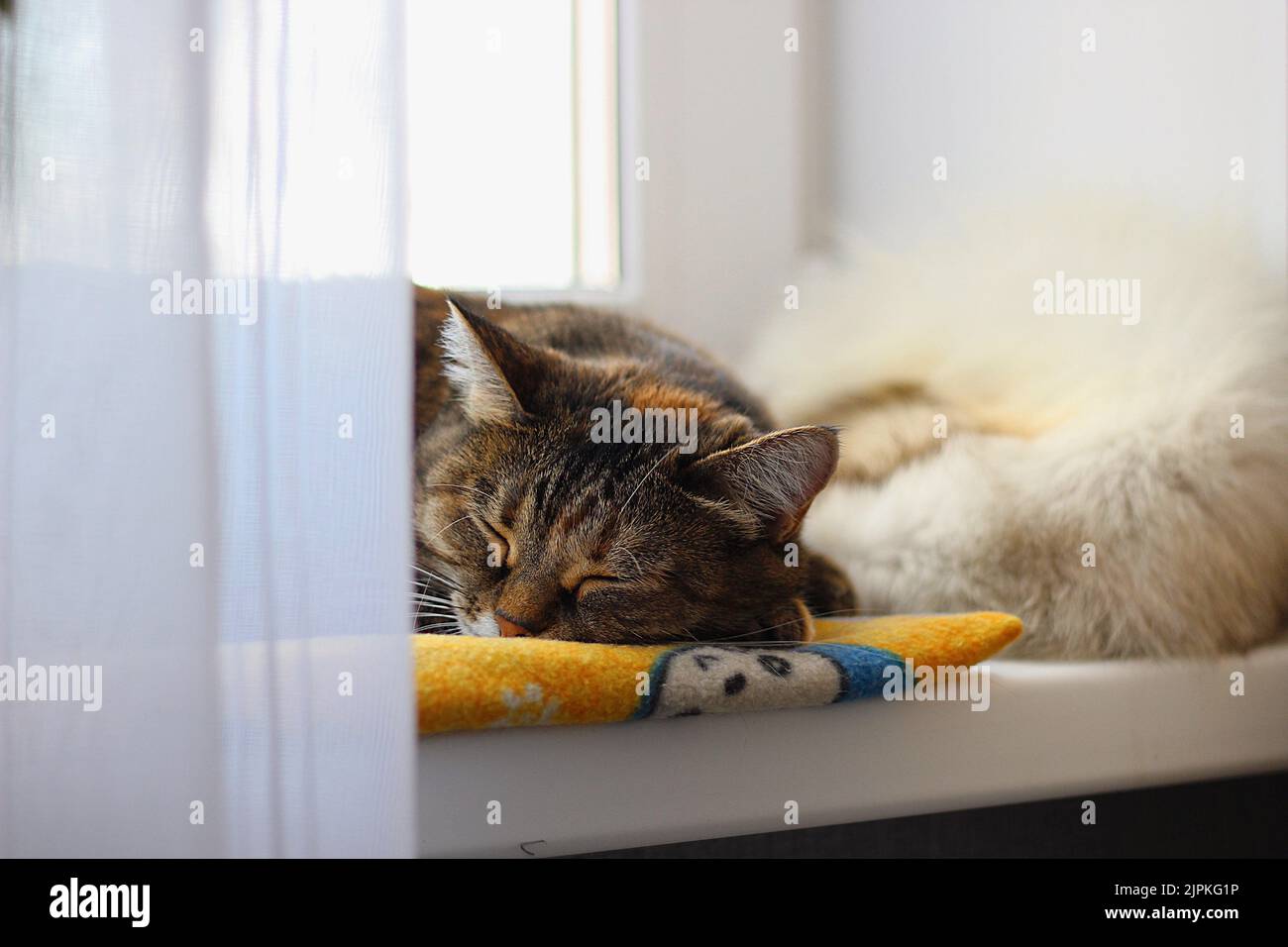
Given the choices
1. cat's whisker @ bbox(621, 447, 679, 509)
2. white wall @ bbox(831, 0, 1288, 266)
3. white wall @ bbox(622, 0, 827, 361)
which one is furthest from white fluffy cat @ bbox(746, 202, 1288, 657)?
white wall @ bbox(622, 0, 827, 361)

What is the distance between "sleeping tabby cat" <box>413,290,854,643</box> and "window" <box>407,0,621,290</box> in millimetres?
909

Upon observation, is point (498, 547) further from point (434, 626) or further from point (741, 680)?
point (741, 680)

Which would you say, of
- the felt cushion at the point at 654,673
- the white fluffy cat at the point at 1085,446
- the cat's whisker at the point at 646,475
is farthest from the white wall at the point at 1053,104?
the cat's whisker at the point at 646,475

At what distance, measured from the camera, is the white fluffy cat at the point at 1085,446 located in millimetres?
1000

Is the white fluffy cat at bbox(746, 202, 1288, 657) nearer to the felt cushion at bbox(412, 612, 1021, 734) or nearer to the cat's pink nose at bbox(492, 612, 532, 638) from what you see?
the felt cushion at bbox(412, 612, 1021, 734)

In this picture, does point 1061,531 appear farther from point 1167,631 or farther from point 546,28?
point 546,28

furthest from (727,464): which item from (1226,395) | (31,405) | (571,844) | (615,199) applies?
(615,199)

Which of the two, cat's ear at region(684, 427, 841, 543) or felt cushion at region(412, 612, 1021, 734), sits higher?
cat's ear at region(684, 427, 841, 543)

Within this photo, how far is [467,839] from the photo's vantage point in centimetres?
72

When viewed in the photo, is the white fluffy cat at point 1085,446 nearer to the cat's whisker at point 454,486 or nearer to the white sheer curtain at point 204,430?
the cat's whisker at point 454,486

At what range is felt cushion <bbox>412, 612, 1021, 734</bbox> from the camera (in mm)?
693

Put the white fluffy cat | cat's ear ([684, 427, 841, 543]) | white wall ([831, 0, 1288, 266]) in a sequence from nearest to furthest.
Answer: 1. cat's ear ([684, 427, 841, 543])
2. the white fluffy cat
3. white wall ([831, 0, 1288, 266])

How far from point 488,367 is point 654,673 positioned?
285mm

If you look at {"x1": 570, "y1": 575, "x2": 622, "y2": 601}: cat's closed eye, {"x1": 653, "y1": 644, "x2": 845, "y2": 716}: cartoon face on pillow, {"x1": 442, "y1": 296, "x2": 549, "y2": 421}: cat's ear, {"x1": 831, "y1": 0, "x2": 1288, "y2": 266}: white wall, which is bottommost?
{"x1": 653, "y1": 644, "x2": 845, "y2": 716}: cartoon face on pillow
